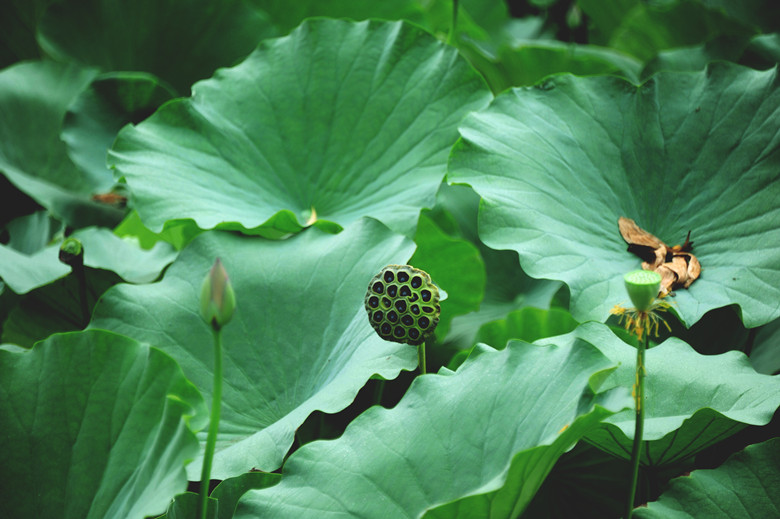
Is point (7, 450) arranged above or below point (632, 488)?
below

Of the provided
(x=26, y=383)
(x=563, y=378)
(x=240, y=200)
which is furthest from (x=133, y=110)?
(x=563, y=378)

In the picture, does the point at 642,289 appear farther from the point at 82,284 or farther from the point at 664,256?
the point at 82,284

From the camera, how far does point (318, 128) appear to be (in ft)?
4.17

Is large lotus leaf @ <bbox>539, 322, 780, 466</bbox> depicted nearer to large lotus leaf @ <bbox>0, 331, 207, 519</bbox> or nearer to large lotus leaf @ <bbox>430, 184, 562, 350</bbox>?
large lotus leaf @ <bbox>0, 331, 207, 519</bbox>

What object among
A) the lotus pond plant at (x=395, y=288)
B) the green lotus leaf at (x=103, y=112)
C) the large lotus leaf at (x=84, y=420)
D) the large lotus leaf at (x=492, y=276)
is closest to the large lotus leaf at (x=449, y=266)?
the lotus pond plant at (x=395, y=288)

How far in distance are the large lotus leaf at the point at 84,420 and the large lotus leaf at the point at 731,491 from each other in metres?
0.51

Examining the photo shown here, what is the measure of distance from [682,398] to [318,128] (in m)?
0.75

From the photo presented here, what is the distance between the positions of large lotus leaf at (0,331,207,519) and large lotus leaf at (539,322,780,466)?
1.45 feet

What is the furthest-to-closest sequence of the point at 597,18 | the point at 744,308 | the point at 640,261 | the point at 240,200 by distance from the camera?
the point at 597,18 < the point at 240,200 < the point at 640,261 < the point at 744,308

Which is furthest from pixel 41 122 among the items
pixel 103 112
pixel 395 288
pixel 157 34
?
pixel 395 288

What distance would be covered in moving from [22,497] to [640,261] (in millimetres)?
843

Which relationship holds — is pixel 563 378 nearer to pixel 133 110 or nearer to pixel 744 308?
pixel 744 308

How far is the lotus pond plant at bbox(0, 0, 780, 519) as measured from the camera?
2.35ft

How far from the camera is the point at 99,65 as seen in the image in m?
1.80
